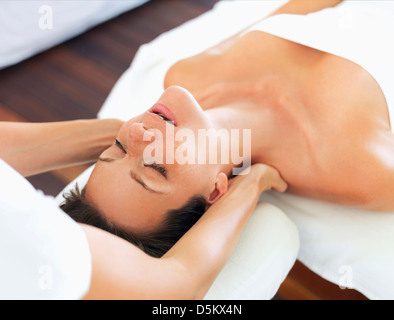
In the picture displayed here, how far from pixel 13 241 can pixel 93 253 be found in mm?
133

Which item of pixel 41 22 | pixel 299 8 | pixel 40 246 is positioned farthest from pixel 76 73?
pixel 40 246

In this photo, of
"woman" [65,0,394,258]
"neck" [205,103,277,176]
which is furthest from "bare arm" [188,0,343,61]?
"neck" [205,103,277,176]

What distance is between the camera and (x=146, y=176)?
3.66 ft

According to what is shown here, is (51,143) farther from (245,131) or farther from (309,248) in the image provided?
(309,248)

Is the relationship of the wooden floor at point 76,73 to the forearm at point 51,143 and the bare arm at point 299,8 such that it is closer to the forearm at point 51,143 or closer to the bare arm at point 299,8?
the forearm at point 51,143

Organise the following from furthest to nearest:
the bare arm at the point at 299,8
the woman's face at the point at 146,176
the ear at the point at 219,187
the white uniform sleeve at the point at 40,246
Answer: the bare arm at the point at 299,8 < the ear at the point at 219,187 < the woman's face at the point at 146,176 < the white uniform sleeve at the point at 40,246

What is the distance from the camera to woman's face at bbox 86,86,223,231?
3.62 feet

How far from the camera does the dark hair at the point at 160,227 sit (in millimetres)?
1106

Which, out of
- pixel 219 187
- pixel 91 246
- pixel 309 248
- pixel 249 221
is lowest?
pixel 309 248

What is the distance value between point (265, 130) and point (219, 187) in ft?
0.84

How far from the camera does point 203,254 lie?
101 cm

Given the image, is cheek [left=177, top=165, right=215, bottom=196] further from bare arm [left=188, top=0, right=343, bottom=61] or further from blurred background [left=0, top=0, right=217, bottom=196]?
blurred background [left=0, top=0, right=217, bottom=196]

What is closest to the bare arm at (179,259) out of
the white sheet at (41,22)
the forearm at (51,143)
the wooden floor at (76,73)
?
the forearm at (51,143)

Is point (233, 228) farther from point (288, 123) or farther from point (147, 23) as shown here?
point (147, 23)
